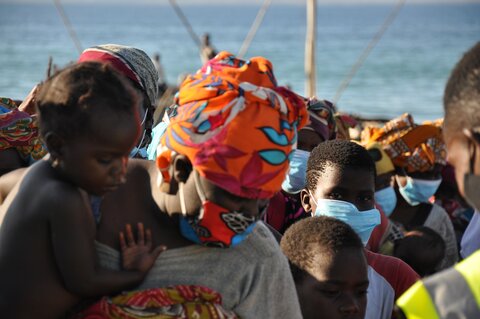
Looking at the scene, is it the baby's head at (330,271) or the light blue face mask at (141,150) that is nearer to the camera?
the baby's head at (330,271)

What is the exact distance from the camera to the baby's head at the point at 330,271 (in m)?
3.52

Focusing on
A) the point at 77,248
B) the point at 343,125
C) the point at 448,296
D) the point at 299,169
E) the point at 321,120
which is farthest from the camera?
the point at 343,125

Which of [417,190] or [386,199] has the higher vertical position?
[386,199]

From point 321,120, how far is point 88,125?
320 cm

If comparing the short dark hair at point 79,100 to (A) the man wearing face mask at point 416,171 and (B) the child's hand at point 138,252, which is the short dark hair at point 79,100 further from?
(A) the man wearing face mask at point 416,171

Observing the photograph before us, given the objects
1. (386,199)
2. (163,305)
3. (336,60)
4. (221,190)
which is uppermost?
(221,190)

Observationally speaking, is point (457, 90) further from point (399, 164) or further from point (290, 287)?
point (399, 164)

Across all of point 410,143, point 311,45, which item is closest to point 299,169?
point 410,143

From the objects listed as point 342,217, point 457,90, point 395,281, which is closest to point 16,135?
point 342,217

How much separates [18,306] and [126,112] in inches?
26.1

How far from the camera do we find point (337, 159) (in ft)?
14.4

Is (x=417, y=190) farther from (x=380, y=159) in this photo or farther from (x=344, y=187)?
(x=344, y=187)

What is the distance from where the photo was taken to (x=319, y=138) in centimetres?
547

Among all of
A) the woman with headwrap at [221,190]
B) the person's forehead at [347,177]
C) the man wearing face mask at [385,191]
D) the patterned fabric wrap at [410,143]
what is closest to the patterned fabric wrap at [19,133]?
→ the person's forehead at [347,177]
